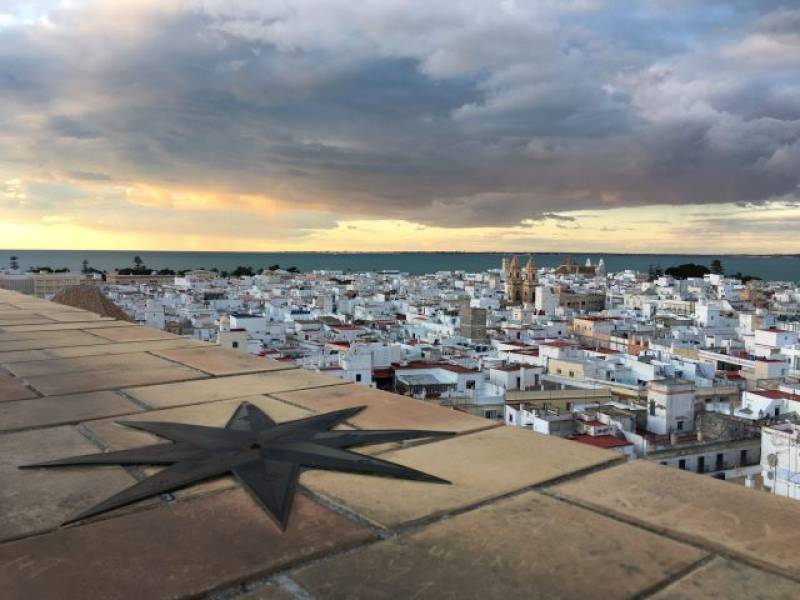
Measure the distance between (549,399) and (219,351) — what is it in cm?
2026

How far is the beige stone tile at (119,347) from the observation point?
4.05 metres

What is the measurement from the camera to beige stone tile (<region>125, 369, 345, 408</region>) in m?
2.96

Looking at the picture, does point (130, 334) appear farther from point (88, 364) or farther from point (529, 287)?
point (529, 287)

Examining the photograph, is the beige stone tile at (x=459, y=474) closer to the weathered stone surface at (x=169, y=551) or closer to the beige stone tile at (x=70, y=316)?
the weathered stone surface at (x=169, y=551)

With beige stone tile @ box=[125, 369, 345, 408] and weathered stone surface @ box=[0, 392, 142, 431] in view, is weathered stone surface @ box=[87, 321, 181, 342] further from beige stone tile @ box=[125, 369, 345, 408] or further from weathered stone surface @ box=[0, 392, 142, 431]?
weathered stone surface @ box=[0, 392, 142, 431]

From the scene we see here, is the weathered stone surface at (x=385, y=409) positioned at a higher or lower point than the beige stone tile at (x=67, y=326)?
lower

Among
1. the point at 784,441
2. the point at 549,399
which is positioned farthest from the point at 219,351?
the point at 549,399

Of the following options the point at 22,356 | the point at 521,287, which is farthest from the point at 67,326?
the point at 521,287

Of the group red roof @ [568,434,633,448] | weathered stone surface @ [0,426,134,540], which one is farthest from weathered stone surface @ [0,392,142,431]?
red roof @ [568,434,633,448]

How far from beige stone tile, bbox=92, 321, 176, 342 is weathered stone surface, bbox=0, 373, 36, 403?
129 cm

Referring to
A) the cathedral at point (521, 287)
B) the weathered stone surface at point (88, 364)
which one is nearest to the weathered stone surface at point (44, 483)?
the weathered stone surface at point (88, 364)

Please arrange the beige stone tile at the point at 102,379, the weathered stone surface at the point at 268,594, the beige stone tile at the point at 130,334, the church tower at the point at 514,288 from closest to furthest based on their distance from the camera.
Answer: the weathered stone surface at the point at 268,594 → the beige stone tile at the point at 102,379 → the beige stone tile at the point at 130,334 → the church tower at the point at 514,288

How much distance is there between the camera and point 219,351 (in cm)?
414

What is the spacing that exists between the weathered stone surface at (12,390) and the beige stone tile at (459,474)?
5.24ft
